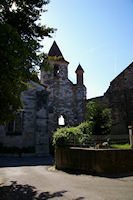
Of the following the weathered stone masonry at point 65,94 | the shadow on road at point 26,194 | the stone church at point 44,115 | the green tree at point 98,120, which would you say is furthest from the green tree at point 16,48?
the weathered stone masonry at point 65,94

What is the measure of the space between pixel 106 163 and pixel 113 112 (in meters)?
10.8

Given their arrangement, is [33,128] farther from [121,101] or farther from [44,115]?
[121,101]

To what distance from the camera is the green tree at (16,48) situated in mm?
4262

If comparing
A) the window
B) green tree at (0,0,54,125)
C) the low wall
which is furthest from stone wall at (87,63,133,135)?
green tree at (0,0,54,125)

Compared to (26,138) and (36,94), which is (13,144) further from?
(36,94)

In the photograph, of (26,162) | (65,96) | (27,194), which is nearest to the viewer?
(27,194)

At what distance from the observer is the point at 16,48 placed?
4.39 m

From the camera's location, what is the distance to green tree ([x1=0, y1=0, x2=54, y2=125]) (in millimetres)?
4262

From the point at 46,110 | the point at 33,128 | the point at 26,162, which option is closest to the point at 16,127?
the point at 33,128

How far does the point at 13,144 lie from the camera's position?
14453 millimetres

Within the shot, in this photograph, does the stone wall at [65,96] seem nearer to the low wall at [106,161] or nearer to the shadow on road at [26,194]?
the low wall at [106,161]

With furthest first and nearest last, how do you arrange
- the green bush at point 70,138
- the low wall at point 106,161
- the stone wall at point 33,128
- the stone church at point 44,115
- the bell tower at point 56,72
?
the bell tower at point 56,72, the stone church at point 44,115, the stone wall at point 33,128, the green bush at point 70,138, the low wall at point 106,161

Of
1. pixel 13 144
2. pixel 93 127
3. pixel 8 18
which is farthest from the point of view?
pixel 13 144

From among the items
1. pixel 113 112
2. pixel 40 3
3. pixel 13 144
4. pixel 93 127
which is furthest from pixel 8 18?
pixel 113 112
